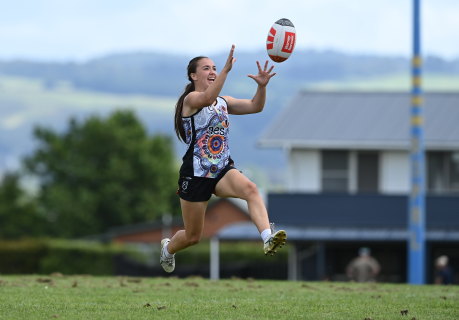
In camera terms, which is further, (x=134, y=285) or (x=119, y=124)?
(x=119, y=124)

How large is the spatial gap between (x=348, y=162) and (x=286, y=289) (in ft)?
81.2

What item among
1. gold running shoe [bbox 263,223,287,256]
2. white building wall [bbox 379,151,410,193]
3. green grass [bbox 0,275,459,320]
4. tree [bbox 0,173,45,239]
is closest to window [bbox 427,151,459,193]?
white building wall [bbox 379,151,410,193]

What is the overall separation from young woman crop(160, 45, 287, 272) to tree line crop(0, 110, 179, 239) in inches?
3256

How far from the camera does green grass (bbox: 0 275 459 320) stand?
1137cm

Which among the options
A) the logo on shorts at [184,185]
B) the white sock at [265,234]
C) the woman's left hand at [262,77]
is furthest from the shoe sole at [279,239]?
the woman's left hand at [262,77]

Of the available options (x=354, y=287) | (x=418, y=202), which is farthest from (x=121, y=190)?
(x=354, y=287)

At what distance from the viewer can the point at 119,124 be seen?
104125mm

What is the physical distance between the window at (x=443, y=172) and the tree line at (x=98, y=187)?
59691 mm

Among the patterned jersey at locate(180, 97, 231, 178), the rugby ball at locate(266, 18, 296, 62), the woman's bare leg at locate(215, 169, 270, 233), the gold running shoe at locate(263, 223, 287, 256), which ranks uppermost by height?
the rugby ball at locate(266, 18, 296, 62)

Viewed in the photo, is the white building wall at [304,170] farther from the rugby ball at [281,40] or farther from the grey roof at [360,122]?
the rugby ball at [281,40]

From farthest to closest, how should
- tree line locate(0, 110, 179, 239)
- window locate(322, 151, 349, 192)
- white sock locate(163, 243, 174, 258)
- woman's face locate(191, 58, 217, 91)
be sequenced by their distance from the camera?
tree line locate(0, 110, 179, 239) < window locate(322, 151, 349, 192) < white sock locate(163, 243, 174, 258) < woman's face locate(191, 58, 217, 91)

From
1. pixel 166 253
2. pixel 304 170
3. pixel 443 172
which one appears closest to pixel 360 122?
pixel 304 170

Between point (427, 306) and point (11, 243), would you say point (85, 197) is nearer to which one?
point (11, 243)

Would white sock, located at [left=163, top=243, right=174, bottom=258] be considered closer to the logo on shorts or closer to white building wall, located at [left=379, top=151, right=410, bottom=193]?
the logo on shorts
